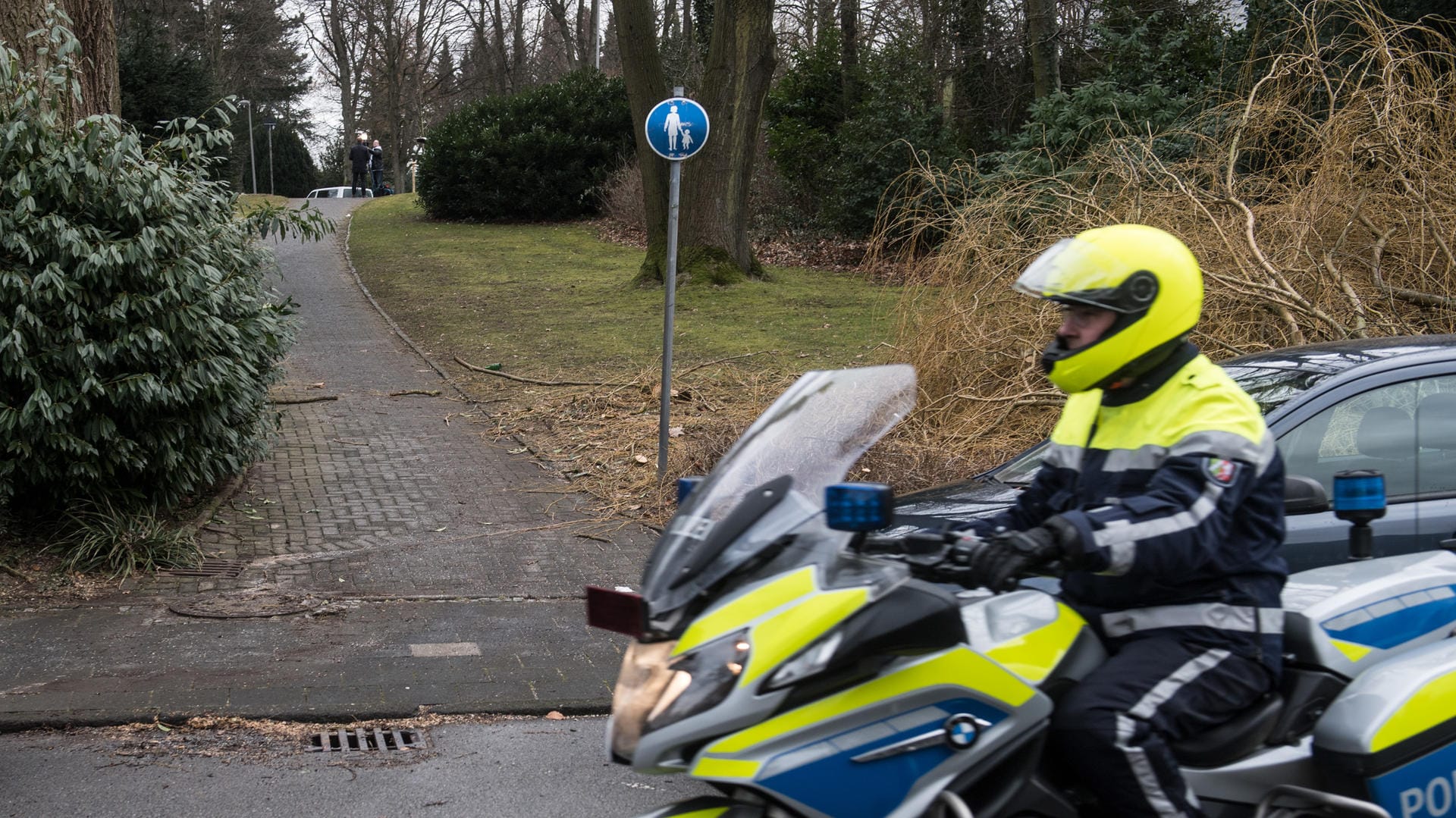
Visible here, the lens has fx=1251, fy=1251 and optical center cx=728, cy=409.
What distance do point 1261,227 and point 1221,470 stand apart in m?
7.05

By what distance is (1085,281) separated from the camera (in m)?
2.87

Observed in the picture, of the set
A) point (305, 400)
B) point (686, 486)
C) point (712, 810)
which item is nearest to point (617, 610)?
point (686, 486)

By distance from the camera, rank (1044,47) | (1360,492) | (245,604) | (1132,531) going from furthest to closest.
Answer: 1. (1044,47)
2. (245,604)
3. (1360,492)
4. (1132,531)

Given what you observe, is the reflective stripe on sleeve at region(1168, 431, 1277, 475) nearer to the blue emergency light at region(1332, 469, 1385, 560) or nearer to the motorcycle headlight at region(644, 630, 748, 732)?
the blue emergency light at region(1332, 469, 1385, 560)

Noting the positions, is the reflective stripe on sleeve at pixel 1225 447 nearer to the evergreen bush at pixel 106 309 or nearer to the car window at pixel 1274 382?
the car window at pixel 1274 382

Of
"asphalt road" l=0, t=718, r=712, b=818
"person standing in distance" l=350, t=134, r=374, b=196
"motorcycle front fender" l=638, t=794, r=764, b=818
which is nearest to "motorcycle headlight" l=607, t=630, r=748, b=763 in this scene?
"motorcycle front fender" l=638, t=794, r=764, b=818

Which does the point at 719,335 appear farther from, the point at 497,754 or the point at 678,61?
the point at 678,61

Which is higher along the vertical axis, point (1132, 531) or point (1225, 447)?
point (1225, 447)

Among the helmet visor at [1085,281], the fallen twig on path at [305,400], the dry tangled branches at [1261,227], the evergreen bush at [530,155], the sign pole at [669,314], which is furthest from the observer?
the evergreen bush at [530,155]

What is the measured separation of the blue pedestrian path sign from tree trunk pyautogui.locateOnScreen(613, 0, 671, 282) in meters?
9.87

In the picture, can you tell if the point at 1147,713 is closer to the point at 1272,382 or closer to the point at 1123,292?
the point at 1123,292

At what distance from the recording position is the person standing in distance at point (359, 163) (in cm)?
3903

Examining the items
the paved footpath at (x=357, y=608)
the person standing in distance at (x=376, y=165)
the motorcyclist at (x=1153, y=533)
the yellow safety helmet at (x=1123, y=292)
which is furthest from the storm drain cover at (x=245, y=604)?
the person standing in distance at (x=376, y=165)

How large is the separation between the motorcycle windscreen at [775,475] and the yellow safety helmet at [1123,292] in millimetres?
415
